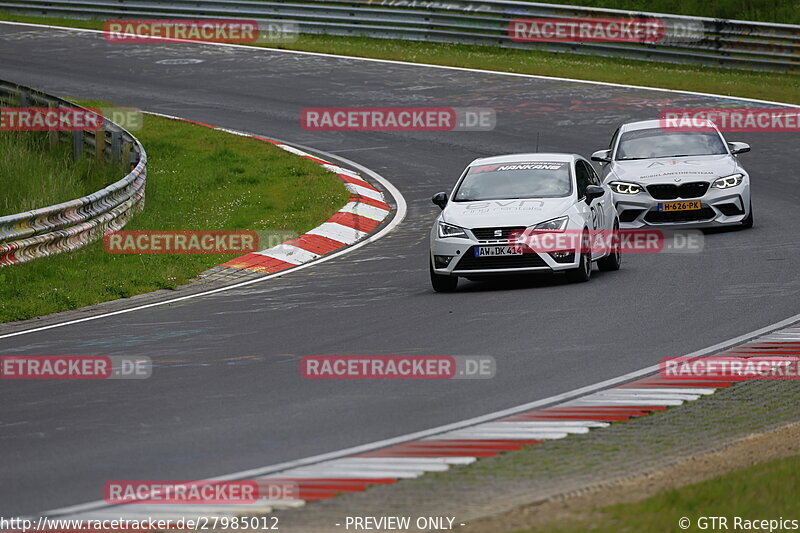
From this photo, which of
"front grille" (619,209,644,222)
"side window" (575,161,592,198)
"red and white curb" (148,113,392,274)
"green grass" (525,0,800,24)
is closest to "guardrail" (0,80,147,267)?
"red and white curb" (148,113,392,274)

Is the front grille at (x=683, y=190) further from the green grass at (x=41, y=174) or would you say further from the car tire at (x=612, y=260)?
the green grass at (x=41, y=174)

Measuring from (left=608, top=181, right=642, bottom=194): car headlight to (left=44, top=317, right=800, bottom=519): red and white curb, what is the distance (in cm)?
832

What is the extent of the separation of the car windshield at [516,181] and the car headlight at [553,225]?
0.69 meters

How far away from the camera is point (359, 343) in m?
11.2

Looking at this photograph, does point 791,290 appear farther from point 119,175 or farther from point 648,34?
point 648,34

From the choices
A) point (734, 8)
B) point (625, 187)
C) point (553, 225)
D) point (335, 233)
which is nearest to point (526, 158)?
point (553, 225)

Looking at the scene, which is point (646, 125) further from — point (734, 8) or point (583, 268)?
point (734, 8)

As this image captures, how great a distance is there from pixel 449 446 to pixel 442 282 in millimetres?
6651

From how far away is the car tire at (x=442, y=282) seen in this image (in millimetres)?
14312

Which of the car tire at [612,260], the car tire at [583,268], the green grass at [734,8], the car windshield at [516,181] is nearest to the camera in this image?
the car tire at [583,268]

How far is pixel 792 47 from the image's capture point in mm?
31422

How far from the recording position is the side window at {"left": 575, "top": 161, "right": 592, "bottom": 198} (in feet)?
50.5

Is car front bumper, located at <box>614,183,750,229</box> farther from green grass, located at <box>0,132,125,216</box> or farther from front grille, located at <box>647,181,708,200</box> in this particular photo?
green grass, located at <box>0,132,125,216</box>

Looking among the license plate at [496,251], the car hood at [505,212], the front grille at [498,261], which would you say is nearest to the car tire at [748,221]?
the car hood at [505,212]
